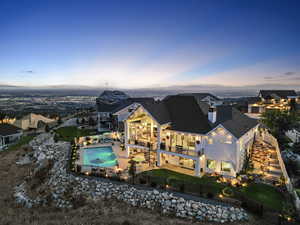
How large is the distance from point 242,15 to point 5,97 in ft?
344

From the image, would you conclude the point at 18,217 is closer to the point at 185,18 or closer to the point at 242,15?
the point at 185,18

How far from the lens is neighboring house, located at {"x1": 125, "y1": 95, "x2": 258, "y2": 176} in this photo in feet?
47.6

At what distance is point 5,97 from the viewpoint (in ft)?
253

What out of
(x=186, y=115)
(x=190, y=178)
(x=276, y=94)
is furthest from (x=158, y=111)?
(x=276, y=94)

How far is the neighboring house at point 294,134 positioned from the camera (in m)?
24.0

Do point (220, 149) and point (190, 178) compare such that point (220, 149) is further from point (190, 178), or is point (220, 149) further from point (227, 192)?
point (190, 178)

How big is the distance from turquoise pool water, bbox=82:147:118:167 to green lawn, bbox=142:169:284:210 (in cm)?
527

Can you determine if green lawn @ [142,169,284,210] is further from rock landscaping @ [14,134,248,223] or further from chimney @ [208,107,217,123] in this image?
chimney @ [208,107,217,123]

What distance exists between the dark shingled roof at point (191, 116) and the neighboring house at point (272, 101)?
24.7 m

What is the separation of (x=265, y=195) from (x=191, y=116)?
9.52m

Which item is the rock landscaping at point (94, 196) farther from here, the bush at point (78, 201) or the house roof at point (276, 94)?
the house roof at point (276, 94)

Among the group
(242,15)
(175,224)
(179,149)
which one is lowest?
(175,224)

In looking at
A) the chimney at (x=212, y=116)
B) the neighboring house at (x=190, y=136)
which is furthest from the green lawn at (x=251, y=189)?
the chimney at (x=212, y=116)

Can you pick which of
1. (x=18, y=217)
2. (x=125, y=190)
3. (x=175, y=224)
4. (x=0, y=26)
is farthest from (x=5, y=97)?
(x=175, y=224)
